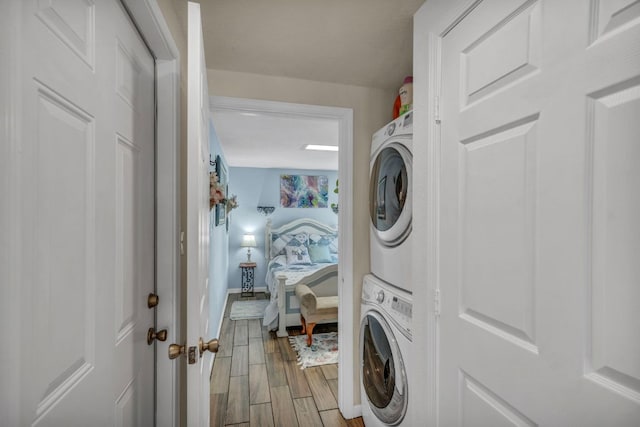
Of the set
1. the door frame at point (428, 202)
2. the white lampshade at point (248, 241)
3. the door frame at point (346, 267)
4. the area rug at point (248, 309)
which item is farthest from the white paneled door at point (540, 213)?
the white lampshade at point (248, 241)

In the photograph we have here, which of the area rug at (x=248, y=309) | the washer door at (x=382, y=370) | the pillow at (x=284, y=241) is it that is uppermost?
the pillow at (x=284, y=241)

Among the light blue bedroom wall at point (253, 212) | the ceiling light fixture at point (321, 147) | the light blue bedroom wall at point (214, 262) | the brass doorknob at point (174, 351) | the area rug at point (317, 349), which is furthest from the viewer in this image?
the light blue bedroom wall at point (253, 212)

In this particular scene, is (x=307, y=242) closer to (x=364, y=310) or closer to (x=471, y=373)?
(x=364, y=310)

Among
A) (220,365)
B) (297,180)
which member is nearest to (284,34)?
(220,365)

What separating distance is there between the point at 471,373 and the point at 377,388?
36.1 inches

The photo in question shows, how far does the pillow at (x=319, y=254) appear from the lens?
18.3 ft

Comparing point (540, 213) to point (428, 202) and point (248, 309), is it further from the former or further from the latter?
point (248, 309)

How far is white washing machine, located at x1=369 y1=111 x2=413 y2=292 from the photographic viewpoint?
1431 millimetres

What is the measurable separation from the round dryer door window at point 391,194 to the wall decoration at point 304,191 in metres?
4.15

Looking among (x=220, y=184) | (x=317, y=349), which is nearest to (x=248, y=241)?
(x=220, y=184)

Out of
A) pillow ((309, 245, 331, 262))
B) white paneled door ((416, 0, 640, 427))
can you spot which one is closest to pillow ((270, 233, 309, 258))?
pillow ((309, 245, 331, 262))

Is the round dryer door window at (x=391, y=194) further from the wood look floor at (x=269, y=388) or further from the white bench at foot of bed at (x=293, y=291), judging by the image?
the white bench at foot of bed at (x=293, y=291)

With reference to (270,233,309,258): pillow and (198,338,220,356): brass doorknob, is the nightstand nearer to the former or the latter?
(270,233,309,258): pillow

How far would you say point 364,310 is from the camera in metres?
1.84
